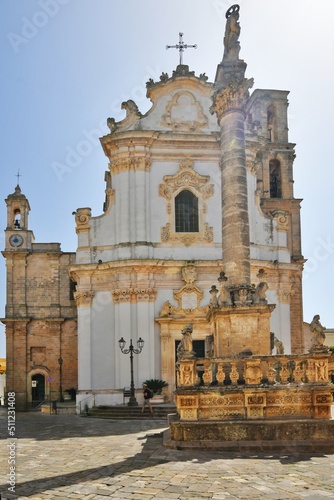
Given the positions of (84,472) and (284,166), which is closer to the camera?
(84,472)

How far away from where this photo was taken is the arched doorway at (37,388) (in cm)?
3503

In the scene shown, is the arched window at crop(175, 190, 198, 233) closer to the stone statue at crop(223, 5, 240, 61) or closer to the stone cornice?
the stone cornice

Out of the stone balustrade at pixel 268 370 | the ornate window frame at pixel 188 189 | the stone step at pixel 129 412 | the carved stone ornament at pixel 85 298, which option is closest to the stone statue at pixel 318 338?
the stone balustrade at pixel 268 370

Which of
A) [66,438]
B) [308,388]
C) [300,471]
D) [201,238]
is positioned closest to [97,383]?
[201,238]

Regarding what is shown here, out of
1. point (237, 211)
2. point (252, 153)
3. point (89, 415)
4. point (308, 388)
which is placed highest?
point (252, 153)

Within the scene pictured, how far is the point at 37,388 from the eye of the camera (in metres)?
35.3

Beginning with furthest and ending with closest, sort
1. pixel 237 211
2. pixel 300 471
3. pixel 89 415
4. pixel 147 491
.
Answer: pixel 89 415, pixel 237 211, pixel 300 471, pixel 147 491

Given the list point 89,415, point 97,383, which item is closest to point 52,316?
point 97,383

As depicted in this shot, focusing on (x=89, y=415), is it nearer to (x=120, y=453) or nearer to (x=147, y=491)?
(x=120, y=453)

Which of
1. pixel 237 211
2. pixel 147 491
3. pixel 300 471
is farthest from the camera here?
pixel 237 211

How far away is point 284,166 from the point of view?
114ft

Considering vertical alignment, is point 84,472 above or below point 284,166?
below

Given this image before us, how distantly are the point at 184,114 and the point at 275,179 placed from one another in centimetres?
787

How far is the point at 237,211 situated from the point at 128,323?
13.5m
